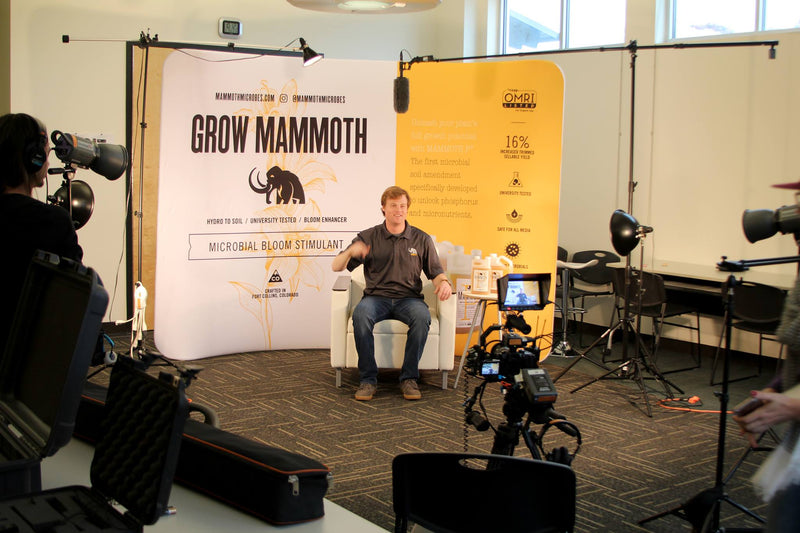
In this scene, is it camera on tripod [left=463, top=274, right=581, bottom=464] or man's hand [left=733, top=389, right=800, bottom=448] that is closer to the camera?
man's hand [left=733, top=389, right=800, bottom=448]

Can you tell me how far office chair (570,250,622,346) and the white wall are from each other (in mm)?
272

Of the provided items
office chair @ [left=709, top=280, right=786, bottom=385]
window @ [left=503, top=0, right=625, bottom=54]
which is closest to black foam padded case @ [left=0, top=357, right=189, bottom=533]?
office chair @ [left=709, top=280, right=786, bottom=385]

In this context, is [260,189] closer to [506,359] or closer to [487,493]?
[506,359]

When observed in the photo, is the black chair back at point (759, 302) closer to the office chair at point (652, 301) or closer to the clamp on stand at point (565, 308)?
the office chair at point (652, 301)

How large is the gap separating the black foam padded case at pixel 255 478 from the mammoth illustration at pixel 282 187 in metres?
3.99

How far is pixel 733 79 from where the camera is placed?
6023 mm

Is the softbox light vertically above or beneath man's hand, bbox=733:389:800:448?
above

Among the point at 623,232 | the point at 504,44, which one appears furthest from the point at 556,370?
the point at 504,44

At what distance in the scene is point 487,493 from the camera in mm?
1592

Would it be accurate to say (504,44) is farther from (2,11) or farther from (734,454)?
(734,454)

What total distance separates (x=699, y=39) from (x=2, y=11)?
5869 millimetres

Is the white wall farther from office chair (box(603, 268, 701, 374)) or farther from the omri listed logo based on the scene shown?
the omri listed logo

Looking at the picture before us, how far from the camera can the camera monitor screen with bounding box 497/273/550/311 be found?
2.84 m

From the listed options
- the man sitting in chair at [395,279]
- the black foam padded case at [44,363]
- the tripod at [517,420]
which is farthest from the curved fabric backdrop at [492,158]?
the black foam padded case at [44,363]
